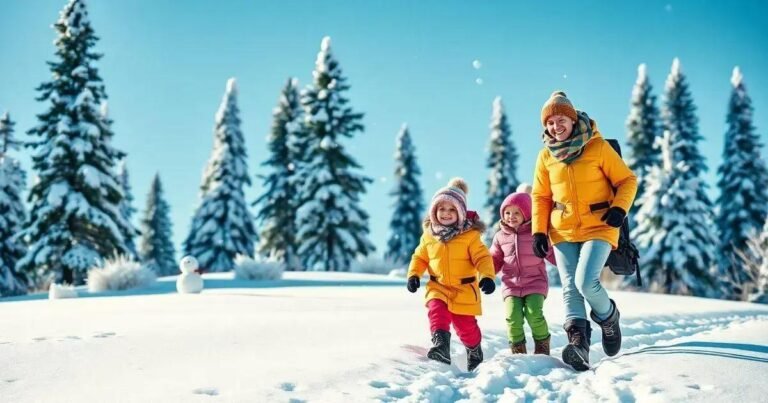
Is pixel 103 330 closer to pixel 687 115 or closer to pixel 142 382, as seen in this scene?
pixel 142 382

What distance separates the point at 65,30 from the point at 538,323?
22.9 meters

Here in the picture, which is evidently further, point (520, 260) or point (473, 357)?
point (520, 260)

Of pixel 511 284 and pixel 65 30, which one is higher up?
pixel 65 30

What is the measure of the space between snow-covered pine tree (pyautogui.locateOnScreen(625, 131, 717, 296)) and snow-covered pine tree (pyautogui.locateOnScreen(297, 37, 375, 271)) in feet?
40.2

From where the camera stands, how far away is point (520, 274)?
4.92 metres

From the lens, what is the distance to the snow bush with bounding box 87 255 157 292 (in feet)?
39.8

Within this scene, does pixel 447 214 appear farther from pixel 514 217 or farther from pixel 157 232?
pixel 157 232

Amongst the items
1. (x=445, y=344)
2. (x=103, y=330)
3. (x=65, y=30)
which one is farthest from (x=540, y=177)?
(x=65, y=30)

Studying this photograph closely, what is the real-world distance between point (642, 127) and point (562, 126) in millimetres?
30808

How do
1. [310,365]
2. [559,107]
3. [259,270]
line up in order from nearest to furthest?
1. [310,365]
2. [559,107]
3. [259,270]

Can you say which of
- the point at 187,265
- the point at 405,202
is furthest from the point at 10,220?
the point at 405,202

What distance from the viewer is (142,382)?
3098 millimetres

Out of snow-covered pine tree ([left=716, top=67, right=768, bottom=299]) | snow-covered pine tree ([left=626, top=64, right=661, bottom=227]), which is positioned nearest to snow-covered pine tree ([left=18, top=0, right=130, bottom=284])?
snow-covered pine tree ([left=626, top=64, right=661, bottom=227])

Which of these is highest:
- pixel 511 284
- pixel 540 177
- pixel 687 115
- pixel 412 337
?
pixel 687 115
